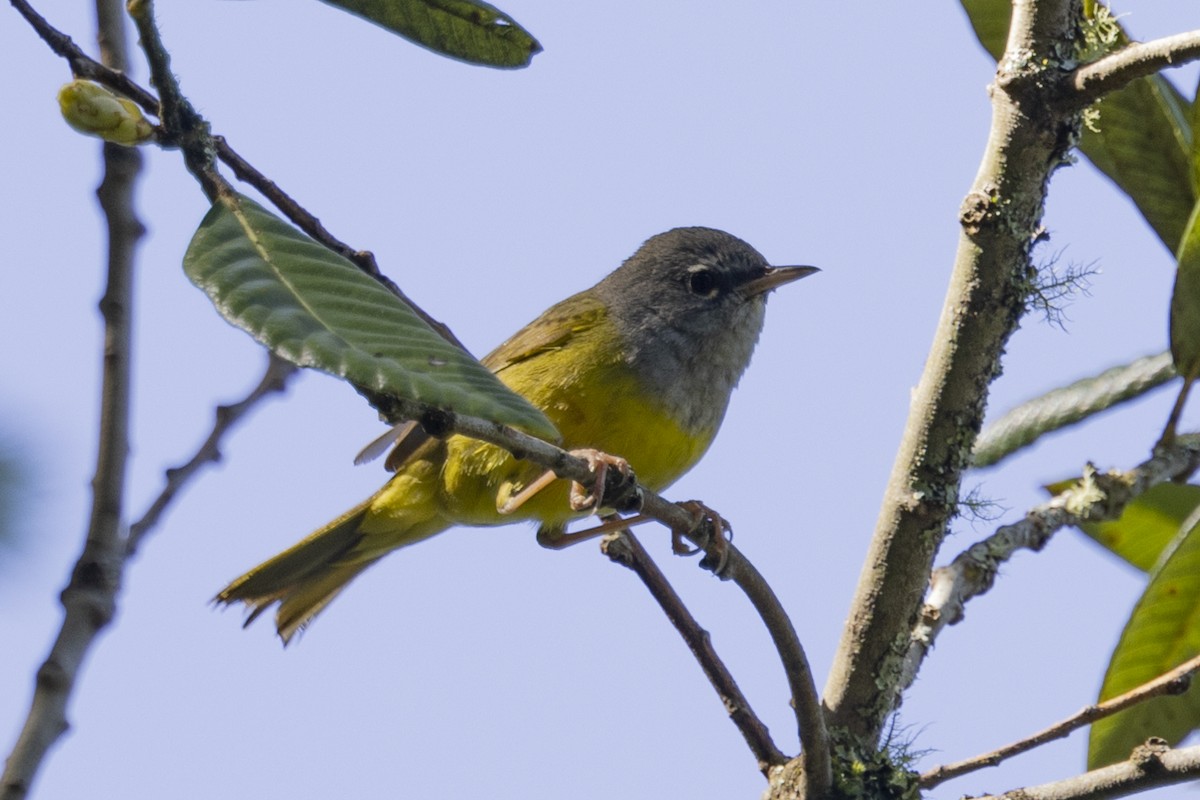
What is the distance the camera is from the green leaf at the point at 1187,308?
3.40 m

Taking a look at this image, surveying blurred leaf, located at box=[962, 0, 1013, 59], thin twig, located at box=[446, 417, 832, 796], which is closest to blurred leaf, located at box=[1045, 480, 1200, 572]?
blurred leaf, located at box=[962, 0, 1013, 59]

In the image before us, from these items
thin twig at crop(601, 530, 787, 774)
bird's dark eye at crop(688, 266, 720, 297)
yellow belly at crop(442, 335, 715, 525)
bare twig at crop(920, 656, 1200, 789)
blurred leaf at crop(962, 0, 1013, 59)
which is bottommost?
bare twig at crop(920, 656, 1200, 789)

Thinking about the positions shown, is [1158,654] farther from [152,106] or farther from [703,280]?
[152,106]

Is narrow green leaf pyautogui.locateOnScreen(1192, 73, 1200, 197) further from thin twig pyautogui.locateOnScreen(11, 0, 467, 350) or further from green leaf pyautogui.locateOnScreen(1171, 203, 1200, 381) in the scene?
thin twig pyautogui.locateOnScreen(11, 0, 467, 350)

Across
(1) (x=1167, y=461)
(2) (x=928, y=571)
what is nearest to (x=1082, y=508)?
(1) (x=1167, y=461)

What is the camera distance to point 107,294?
253 cm

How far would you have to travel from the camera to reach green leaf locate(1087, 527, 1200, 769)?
3.93 meters

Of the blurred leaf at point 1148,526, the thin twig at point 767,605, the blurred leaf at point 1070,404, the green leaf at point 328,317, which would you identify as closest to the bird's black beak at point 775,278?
the blurred leaf at point 1070,404

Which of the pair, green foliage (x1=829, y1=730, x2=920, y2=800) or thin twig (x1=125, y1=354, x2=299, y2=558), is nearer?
thin twig (x1=125, y1=354, x2=299, y2=558)

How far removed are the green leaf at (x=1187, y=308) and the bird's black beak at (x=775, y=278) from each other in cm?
196

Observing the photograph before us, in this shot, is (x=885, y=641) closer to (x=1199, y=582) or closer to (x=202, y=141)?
(x=1199, y=582)

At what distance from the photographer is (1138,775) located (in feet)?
8.71

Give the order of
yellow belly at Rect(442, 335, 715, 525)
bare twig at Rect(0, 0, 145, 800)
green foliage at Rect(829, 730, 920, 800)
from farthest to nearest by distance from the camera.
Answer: yellow belly at Rect(442, 335, 715, 525) → green foliage at Rect(829, 730, 920, 800) → bare twig at Rect(0, 0, 145, 800)

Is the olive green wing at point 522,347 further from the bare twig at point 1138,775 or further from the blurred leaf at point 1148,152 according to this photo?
the bare twig at point 1138,775
